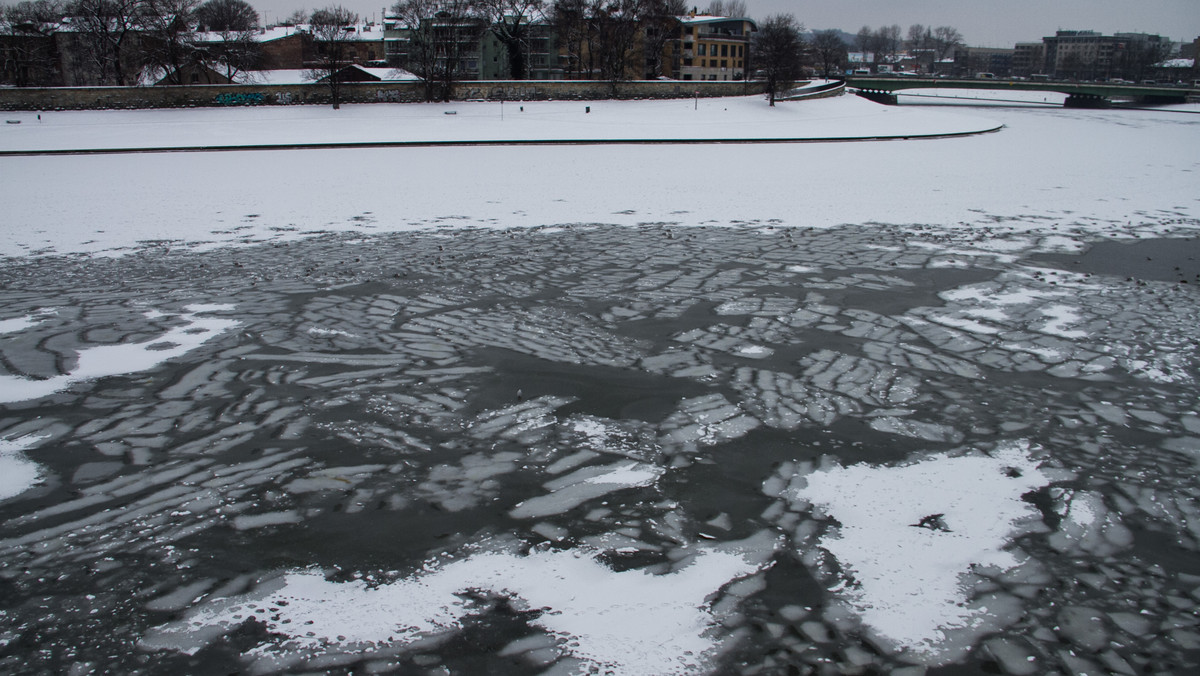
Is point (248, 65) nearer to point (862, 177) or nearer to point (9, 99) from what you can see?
point (9, 99)

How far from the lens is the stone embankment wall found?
140ft

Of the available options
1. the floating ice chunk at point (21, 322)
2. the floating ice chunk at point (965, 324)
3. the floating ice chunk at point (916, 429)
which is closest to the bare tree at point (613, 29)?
the floating ice chunk at point (965, 324)

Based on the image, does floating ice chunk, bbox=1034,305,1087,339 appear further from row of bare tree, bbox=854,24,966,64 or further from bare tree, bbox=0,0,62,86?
row of bare tree, bbox=854,24,966,64

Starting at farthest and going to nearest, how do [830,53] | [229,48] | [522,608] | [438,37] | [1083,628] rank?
[830,53]
[229,48]
[438,37]
[522,608]
[1083,628]

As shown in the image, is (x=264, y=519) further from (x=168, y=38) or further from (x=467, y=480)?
(x=168, y=38)

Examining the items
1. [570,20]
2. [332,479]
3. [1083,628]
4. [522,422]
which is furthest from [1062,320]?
[570,20]

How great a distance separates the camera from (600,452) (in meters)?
4.17

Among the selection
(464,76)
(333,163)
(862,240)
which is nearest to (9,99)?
(464,76)

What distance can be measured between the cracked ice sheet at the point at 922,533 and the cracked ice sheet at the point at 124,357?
4522mm

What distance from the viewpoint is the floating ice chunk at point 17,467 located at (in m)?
3.80

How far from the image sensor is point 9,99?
138 ft

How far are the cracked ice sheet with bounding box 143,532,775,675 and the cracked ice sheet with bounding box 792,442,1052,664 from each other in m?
0.46

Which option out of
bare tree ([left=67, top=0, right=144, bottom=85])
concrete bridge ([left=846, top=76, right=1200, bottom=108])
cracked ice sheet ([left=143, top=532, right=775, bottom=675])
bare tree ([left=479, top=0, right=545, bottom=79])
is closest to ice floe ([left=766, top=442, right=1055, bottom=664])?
cracked ice sheet ([left=143, top=532, right=775, bottom=675])

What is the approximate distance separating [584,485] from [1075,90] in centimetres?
7979
